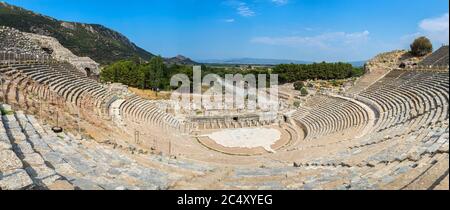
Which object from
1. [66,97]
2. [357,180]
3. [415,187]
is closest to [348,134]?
[357,180]

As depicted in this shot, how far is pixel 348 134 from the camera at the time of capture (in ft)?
54.6

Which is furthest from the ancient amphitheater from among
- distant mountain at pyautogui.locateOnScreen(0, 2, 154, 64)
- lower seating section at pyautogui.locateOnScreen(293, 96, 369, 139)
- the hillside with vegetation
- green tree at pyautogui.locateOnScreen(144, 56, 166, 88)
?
distant mountain at pyautogui.locateOnScreen(0, 2, 154, 64)

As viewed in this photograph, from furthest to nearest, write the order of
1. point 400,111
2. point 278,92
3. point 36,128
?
point 278,92, point 400,111, point 36,128

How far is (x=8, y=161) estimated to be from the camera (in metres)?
5.91

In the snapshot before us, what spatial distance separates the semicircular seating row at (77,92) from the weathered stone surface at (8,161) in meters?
9.30

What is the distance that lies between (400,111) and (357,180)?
11.5 m

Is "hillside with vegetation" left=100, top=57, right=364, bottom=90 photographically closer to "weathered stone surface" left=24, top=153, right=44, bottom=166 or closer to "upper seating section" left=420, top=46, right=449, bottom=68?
"upper seating section" left=420, top=46, right=449, bottom=68

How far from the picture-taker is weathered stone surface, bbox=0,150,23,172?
5664mm

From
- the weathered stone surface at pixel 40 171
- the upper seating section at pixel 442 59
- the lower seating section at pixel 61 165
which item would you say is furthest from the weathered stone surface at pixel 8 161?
the upper seating section at pixel 442 59

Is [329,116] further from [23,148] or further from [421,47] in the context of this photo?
[23,148]

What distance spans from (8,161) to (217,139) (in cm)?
1762

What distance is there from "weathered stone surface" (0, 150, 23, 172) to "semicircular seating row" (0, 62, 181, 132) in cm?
930

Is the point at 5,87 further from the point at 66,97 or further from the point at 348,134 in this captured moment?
the point at 348,134
